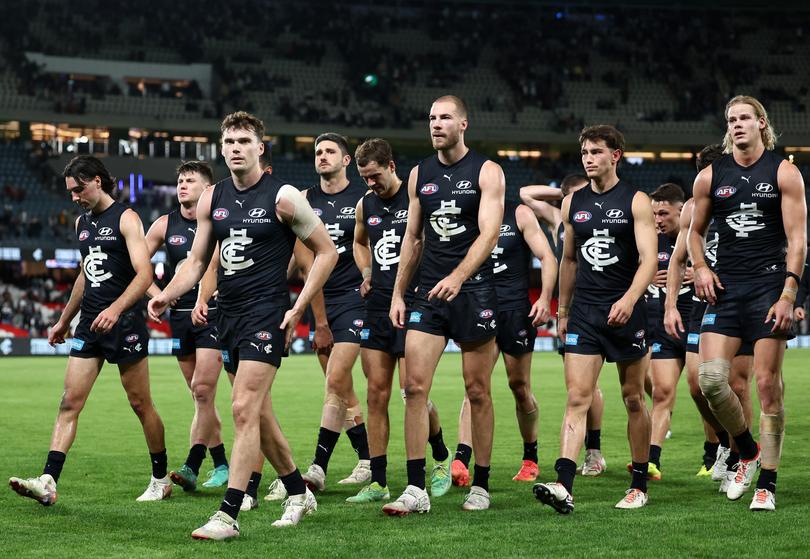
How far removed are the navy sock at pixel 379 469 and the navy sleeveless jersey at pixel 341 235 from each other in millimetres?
1434

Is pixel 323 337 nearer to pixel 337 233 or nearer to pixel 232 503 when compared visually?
pixel 337 233

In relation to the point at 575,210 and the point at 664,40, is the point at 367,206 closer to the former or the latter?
the point at 575,210

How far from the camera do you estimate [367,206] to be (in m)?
9.02

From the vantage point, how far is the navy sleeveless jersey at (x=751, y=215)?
7.68 metres

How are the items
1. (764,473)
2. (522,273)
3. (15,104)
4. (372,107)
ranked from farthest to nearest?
(372,107) < (15,104) < (522,273) < (764,473)

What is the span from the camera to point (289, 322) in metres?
6.95

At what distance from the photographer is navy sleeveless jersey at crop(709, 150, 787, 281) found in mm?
7680

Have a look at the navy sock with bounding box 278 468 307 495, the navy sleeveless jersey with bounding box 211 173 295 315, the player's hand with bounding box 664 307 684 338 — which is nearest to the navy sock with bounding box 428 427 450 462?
the navy sock with bounding box 278 468 307 495

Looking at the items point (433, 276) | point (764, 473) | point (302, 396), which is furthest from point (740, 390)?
point (302, 396)

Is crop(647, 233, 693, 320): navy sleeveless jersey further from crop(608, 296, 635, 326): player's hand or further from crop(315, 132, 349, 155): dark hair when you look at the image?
crop(315, 132, 349, 155): dark hair

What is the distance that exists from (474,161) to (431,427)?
2.52 m

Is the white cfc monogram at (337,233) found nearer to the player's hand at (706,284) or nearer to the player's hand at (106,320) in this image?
the player's hand at (106,320)

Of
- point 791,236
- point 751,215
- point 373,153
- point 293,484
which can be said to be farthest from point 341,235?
point 791,236

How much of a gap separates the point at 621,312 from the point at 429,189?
5.19ft
